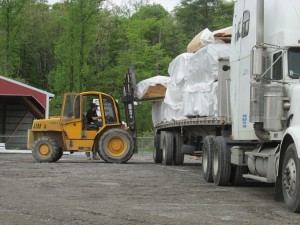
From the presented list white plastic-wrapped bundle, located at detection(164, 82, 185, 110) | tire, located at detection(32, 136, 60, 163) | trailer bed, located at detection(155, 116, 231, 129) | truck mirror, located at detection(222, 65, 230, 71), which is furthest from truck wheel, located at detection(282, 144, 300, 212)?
tire, located at detection(32, 136, 60, 163)

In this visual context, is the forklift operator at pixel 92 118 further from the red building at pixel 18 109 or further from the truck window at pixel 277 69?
the red building at pixel 18 109

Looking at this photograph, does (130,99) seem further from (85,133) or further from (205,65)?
(205,65)

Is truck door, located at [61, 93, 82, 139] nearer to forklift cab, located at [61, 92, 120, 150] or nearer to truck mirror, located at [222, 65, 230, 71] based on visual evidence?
forklift cab, located at [61, 92, 120, 150]

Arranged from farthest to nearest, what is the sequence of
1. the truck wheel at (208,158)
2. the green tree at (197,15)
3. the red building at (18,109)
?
the green tree at (197,15) < the red building at (18,109) < the truck wheel at (208,158)

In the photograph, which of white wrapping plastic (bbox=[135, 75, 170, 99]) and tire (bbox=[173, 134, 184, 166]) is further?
white wrapping plastic (bbox=[135, 75, 170, 99])

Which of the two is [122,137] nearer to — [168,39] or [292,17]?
[292,17]

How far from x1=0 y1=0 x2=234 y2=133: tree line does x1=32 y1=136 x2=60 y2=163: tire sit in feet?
74.8

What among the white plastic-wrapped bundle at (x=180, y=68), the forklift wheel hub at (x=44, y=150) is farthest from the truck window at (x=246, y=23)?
the forklift wheel hub at (x=44, y=150)

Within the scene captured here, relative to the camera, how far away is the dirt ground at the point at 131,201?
9.37 metres

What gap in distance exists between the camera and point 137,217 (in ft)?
31.1

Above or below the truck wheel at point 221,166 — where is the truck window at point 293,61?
above

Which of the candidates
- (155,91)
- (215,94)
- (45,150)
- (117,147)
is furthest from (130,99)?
(215,94)

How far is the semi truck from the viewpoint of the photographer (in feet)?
35.8

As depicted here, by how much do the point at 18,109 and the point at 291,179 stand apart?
36.7 meters
